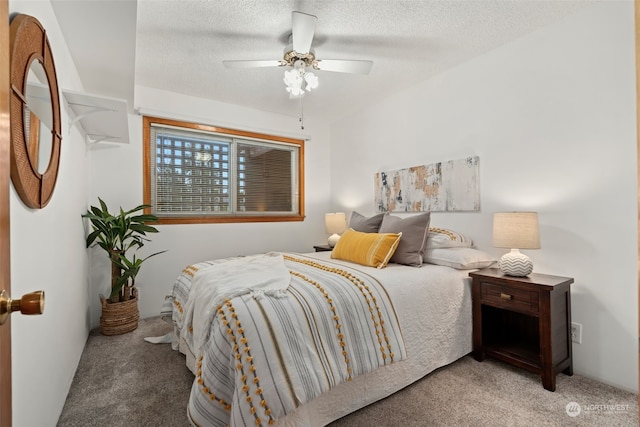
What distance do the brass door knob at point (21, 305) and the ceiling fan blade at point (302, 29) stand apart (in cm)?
195

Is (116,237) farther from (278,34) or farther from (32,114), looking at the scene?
(278,34)

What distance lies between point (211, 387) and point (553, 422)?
1.70 meters

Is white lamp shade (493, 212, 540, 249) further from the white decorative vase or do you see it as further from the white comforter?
the white comforter

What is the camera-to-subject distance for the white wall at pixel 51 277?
3.59 feet

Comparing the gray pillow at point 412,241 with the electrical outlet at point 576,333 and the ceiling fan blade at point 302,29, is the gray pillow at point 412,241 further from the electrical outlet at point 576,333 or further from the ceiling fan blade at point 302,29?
the ceiling fan blade at point 302,29

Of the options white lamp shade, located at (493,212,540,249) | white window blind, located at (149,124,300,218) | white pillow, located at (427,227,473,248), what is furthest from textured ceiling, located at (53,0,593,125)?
white pillow, located at (427,227,473,248)

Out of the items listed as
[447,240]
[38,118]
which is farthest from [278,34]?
[447,240]

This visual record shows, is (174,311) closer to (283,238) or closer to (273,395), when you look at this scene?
(273,395)

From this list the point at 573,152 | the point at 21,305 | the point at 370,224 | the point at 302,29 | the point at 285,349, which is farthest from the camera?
the point at 370,224

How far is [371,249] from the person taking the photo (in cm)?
240

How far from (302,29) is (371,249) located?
1.61m

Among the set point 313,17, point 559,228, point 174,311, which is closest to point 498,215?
point 559,228

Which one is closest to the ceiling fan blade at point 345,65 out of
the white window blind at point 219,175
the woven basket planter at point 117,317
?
the white window blind at point 219,175

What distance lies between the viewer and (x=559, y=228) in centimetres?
217
